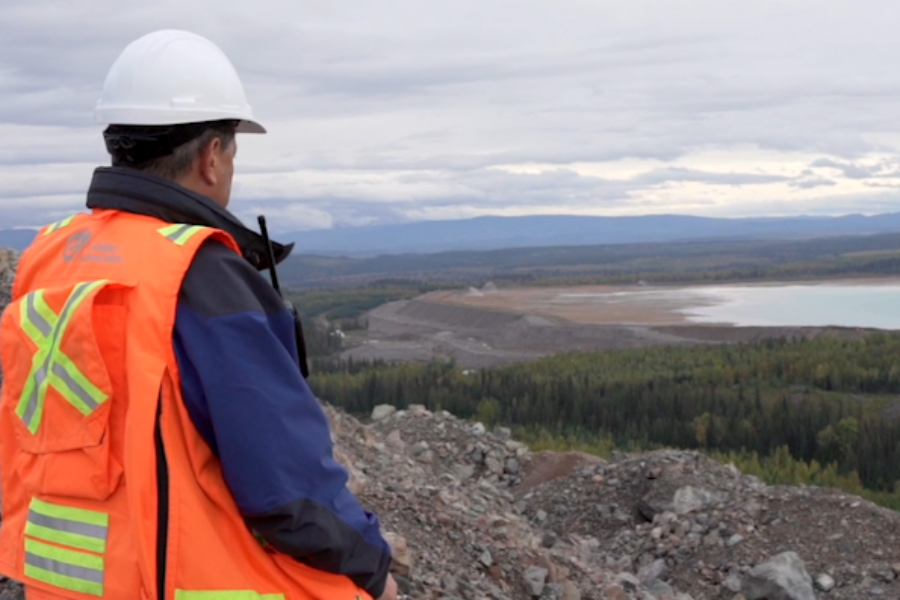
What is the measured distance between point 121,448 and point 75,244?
51 cm

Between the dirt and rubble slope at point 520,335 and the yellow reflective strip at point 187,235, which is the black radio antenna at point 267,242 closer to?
the yellow reflective strip at point 187,235

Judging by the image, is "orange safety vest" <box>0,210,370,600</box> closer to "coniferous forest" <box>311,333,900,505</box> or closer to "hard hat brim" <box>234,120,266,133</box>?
"hard hat brim" <box>234,120,266,133</box>

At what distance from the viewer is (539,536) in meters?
10.5

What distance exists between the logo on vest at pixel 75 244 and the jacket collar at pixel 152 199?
0.07 meters

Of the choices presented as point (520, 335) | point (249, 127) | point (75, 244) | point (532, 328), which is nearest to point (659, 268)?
point (532, 328)

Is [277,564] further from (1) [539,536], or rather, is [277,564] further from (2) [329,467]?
(1) [539,536]

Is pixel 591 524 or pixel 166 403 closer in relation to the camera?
pixel 166 403

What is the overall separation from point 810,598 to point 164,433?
837 cm

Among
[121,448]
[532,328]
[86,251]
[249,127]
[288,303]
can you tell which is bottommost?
[532,328]

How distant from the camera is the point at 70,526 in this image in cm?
Result: 234

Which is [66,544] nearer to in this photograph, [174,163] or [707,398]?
[174,163]

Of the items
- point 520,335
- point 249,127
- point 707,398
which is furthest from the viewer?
point 520,335

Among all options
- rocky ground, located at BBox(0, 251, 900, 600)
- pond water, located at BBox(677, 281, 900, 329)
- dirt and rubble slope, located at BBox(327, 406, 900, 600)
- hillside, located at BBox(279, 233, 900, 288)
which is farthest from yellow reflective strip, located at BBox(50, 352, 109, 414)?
hillside, located at BBox(279, 233, 900, 288)

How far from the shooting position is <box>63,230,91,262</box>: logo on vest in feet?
8.00
